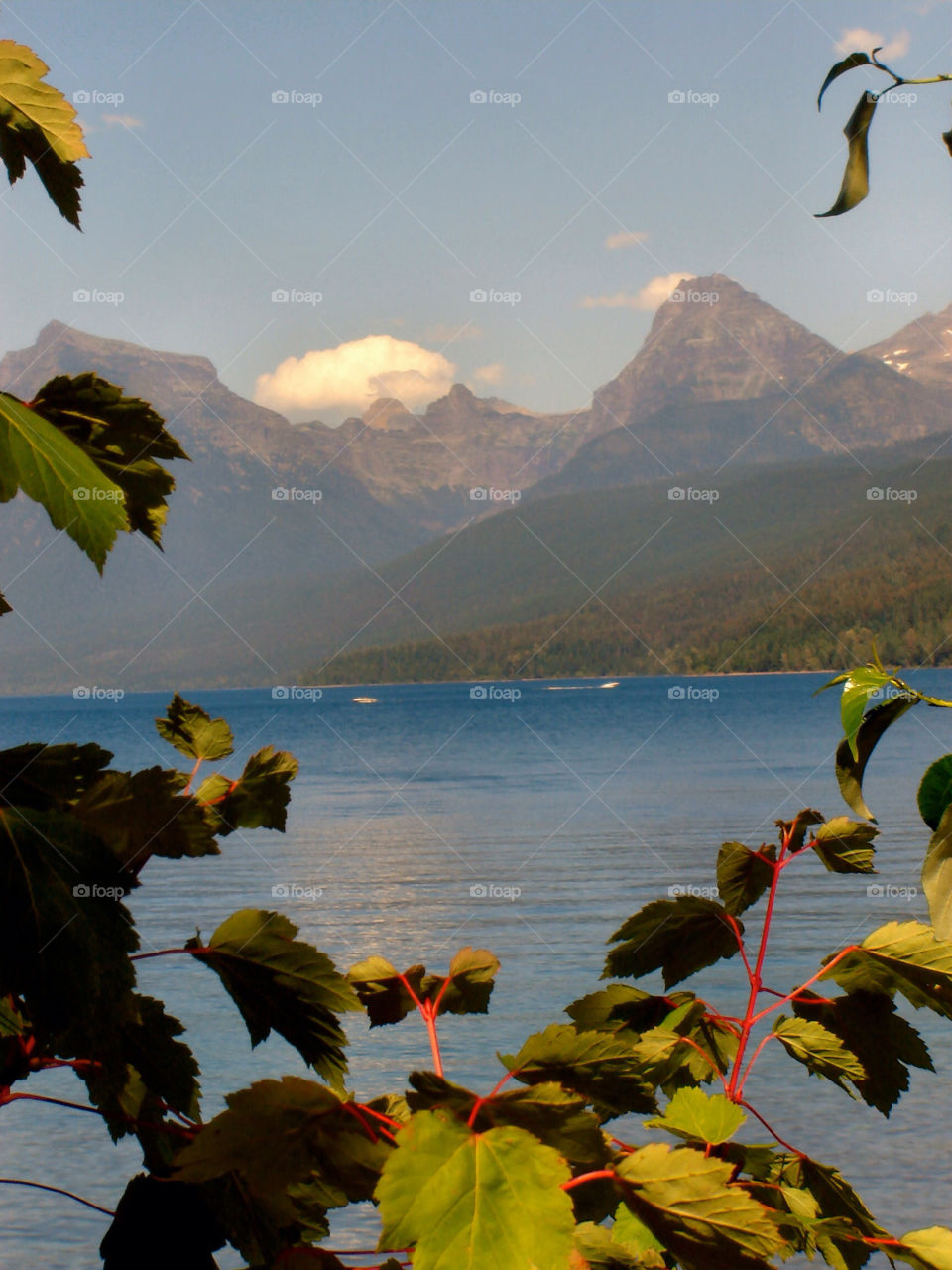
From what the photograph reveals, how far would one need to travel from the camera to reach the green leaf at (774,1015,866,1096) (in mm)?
1267

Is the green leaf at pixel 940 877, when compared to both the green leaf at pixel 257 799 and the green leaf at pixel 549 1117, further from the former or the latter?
the green leaf at pixel 257 799

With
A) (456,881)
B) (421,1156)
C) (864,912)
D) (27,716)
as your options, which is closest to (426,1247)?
(421,1156)

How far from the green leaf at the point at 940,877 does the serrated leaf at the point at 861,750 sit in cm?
9

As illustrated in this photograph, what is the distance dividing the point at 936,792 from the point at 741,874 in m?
0.68

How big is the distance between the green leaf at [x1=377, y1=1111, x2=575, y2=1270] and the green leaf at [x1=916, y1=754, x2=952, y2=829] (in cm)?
40

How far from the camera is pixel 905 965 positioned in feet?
4.16

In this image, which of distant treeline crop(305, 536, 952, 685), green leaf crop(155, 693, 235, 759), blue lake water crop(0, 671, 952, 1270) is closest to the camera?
green leaf crop(155, 693, 235, 759)

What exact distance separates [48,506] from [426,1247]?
0.53 m

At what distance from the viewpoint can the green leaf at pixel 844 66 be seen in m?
0.93

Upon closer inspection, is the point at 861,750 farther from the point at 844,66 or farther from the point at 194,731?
the point at 194,731

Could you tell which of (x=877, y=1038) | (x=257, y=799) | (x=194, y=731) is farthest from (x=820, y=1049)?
(x=194, y=731)
